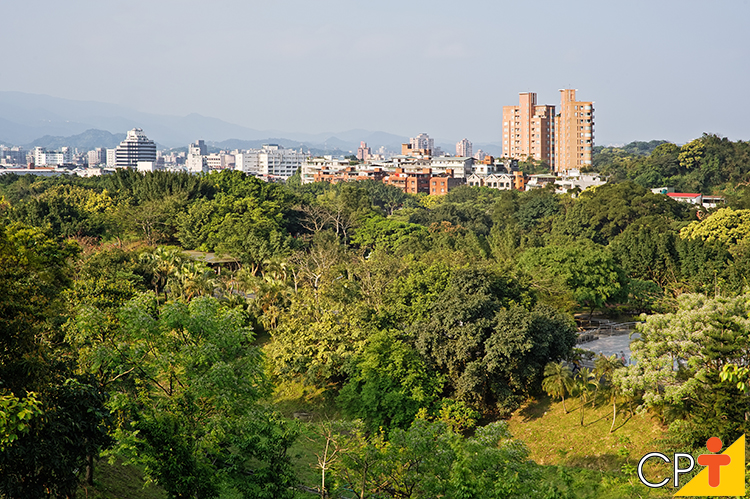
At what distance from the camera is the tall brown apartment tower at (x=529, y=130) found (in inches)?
5027

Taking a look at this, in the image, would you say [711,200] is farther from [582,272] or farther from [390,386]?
[390,386]

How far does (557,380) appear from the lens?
68.9 feet

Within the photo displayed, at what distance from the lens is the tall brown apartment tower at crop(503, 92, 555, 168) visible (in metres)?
128

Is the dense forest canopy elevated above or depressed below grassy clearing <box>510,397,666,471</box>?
above

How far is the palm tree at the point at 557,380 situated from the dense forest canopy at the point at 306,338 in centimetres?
6

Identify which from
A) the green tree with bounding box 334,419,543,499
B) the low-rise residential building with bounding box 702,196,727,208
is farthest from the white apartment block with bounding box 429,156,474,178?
the green tree with bounding box 334,419,543,499

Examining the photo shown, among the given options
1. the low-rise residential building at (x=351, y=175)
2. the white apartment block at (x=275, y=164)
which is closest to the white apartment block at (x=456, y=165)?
the low-rise residential building at (x=351, y=175)

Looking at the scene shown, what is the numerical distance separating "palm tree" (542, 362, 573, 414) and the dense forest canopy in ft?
0.21

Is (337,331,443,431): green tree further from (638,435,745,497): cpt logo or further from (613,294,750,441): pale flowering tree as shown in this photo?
(638,435,745,497): cpt logo

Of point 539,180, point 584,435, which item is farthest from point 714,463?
point 539,180

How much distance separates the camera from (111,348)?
44.3ft

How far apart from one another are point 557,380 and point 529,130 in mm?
115599

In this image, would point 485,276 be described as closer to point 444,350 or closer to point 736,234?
point 444,350

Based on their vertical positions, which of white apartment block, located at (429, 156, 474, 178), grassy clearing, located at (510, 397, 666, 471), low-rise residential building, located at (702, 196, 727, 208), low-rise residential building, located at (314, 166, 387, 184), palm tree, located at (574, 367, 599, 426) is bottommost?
grassy clearing, located at (510, 397, 666, 471)
